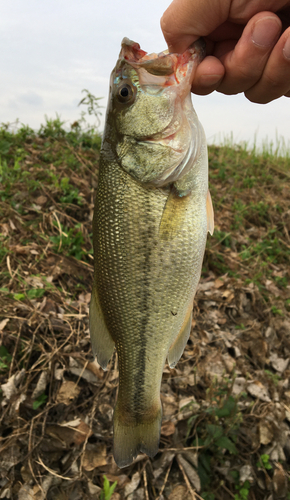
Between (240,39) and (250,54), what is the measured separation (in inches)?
3.3

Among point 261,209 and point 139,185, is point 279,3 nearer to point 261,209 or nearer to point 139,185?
point 139,185

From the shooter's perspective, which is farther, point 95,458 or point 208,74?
point 95,458

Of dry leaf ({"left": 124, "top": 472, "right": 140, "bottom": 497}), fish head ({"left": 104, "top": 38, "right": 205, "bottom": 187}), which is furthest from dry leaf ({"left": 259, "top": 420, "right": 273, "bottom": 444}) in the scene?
fish head ({"left": 104, "top": 38, "right": 205, "bottom": 187})

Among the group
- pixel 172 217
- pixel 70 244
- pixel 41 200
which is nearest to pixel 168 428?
pixel 172 217

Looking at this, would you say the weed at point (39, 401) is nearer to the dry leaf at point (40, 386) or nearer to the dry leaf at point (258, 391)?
the dry leaf at point (40, 386)

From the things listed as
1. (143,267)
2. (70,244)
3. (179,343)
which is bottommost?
(70,244)

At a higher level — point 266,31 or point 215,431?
point 266,31

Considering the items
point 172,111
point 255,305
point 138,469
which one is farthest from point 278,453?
point 172,111

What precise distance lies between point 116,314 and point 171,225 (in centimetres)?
47

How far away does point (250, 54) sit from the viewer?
1.71 m

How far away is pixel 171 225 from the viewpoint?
1537 mm

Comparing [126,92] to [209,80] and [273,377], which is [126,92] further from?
[273,377]

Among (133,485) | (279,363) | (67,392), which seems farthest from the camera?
(279,363)

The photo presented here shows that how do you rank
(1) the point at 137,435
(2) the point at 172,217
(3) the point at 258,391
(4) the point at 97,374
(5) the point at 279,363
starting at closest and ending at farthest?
(2) the point at 172,217 < (1) the point at 137,435 < (4) the point at 97,374 < (3) the point at 258,391 < (5) the point at 279,363
